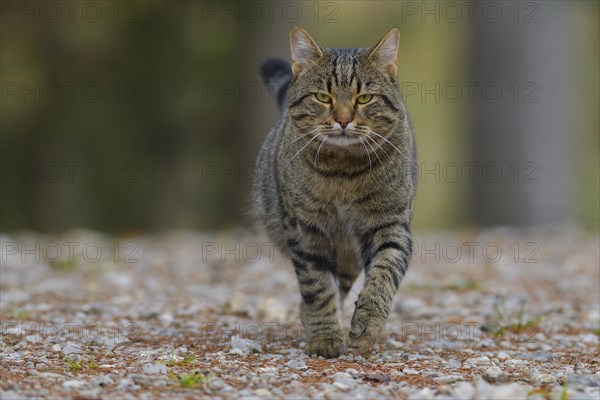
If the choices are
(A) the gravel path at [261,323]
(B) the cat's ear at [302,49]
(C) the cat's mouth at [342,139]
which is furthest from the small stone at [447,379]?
(B) the cat's ear at [302,49]

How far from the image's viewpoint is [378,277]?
4.42 metres

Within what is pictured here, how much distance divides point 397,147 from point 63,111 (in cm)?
991

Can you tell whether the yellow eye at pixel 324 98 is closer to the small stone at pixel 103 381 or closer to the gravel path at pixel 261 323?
the gravel path at pixel 261 323

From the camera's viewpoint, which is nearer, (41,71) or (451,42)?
(41,71)

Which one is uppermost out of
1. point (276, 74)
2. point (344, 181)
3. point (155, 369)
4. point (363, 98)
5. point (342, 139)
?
point (276, 74)

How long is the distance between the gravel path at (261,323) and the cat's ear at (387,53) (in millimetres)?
1478

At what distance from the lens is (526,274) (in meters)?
7.49

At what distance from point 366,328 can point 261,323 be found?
1.20 meters

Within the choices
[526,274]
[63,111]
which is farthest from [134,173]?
[526,274]

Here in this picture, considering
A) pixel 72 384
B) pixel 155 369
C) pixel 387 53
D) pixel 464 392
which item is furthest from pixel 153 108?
pixel 464 392

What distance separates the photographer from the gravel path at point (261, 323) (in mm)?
3523

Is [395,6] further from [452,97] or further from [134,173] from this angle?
[134,173]

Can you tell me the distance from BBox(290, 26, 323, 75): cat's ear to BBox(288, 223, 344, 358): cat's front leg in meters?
0.90

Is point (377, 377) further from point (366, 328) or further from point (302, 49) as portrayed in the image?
point (302, 49)
